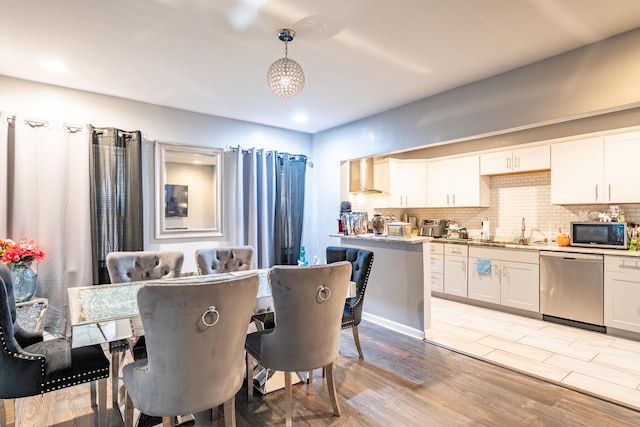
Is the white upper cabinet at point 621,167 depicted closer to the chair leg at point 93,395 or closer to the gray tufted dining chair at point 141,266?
the gray tufted dining chair at point 141,266

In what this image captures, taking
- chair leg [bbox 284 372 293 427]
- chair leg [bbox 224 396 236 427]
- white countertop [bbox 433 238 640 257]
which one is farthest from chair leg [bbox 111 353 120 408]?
white countertop [bbox 433 238 640 257]

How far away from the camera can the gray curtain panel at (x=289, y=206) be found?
15.6 feet

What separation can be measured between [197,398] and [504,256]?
4.09 metres

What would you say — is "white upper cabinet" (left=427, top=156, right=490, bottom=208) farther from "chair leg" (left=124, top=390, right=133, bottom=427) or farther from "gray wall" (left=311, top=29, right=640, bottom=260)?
"chair leg" (left=124, top=390, right=133, bottom=427)

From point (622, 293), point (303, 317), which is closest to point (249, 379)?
point (303, 317)

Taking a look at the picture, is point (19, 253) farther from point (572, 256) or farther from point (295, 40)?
point (572, 256)

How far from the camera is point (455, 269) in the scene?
16.0 ft

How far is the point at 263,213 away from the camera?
179 inches

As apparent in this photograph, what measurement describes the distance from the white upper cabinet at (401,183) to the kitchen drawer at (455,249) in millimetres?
833

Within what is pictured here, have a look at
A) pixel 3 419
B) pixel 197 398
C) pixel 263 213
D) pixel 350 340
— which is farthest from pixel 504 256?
pixel 3 419

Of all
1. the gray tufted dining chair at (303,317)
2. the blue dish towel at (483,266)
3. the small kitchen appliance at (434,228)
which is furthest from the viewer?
the small kitchen appliance at (434,228)

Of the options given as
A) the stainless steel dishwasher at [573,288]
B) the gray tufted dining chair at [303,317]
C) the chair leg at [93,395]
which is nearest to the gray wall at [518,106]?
the stainless steel dishwasher at [573,288]

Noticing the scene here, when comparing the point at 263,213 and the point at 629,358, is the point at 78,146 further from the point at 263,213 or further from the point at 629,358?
the point at 629,358

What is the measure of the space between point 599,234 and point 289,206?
3763mm
